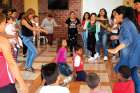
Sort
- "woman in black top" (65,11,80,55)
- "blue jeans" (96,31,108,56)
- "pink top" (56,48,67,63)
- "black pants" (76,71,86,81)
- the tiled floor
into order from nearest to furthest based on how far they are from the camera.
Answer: the tiled floor → "pink top" (56,48,67,63) → "black pants" (76,71,86,81) → "blue jeans" (96,31,108,56) → "woman in black top" (65,11,80,55)

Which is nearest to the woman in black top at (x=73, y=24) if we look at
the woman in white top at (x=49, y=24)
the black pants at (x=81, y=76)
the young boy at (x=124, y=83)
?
the woman in white top at (x=49, y=24)

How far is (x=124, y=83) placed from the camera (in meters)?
4.50

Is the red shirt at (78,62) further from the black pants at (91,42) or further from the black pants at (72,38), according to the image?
the black pants at (72,38)

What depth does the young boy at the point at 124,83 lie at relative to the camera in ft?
14.7

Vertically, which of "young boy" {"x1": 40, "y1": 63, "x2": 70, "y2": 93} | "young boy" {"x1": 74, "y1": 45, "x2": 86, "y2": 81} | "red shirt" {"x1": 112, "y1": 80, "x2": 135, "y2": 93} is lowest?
"young boy" {"x1": 74, "y1": 45, "x2": 86, "y2": 81}

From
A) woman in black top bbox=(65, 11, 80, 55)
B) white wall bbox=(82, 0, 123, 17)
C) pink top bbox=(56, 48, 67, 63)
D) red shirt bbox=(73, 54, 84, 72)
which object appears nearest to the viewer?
red shirt bbox=(73, 54, 84, 72)

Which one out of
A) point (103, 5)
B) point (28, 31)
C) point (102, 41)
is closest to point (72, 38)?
point (102, 41)

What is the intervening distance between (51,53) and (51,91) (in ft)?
29.0

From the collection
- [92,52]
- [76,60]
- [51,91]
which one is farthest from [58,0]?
[51,91]

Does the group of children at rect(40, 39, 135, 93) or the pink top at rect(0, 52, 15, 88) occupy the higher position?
the pink top at rect(0, 52, 15, 88)

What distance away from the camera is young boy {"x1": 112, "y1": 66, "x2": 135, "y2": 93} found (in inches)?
176

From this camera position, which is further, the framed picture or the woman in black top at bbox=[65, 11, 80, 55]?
the framed picture

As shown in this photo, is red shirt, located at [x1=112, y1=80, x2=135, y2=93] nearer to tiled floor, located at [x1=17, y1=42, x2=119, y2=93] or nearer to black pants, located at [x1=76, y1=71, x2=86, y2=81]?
tiled floor, located at [x1=17, y1=42, x2=119, y2=93]

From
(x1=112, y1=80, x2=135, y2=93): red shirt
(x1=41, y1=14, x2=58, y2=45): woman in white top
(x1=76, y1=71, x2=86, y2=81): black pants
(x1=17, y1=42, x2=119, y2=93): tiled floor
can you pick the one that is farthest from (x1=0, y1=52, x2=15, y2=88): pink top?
(x1=41, y1=14, x2=58, y2=45): woman in white top
